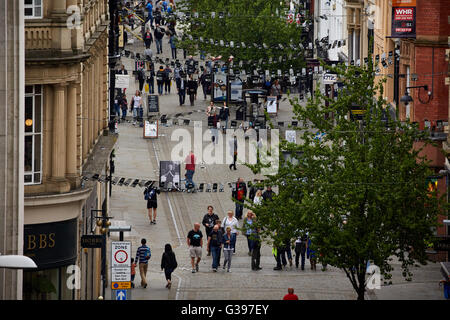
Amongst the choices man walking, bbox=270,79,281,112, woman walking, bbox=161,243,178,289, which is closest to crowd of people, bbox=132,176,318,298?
woman walking, bbox=161,243,178,289

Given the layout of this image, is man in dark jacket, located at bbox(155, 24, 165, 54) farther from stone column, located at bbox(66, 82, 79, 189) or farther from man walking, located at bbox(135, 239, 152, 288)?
stone column, located at bbox(66, 82, 79, 189)

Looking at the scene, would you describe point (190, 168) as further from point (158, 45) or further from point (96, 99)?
point (158, 45)

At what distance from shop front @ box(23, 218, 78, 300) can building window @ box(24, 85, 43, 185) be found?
1118 millimetres

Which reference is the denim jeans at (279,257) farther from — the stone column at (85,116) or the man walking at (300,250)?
the stone column at (85,116)

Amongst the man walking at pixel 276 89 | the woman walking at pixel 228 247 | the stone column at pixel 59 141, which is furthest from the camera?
the man walking at pixel 276 89

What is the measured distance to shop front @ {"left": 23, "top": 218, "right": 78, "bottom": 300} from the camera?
28156mm

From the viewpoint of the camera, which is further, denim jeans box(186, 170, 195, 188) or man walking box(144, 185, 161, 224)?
denim jeans box(186, 170, 195, 188)

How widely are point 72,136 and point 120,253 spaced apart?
121 inches

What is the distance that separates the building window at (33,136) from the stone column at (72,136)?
2.65 feet

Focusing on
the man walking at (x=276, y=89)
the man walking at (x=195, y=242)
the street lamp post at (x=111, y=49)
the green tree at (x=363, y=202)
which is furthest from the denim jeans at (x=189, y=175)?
the man walking at (x=276, y=89)

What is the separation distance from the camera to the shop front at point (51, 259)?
28156mm
